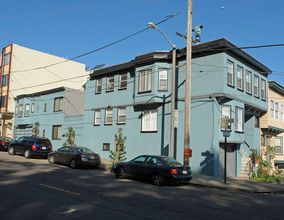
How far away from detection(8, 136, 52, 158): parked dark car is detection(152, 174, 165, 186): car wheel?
12.0 metres

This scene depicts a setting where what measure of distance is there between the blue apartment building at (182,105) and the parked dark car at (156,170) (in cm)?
Result: 298

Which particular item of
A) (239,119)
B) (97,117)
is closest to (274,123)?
(239,119)

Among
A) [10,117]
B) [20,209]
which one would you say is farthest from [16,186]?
[10,117]

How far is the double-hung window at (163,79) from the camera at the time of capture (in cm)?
2006

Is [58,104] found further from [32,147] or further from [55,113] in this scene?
[32,147]

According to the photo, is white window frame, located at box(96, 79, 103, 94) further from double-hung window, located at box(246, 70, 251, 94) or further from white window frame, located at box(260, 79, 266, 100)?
white window frame, located at box(260, 79, 266, 100)

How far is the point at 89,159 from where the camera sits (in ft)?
55.1

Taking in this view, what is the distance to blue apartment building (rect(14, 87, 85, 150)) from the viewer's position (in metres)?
27.8

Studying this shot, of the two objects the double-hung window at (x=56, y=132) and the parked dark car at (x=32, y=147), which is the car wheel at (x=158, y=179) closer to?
the parked dark car at (x=32, y=147)

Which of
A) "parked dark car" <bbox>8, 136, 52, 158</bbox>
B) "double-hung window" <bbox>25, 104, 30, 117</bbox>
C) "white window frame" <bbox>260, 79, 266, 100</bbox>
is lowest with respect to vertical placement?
"parked dark car" <bbox>8, 136, 52, 158</bbox>

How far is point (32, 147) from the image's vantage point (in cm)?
2112

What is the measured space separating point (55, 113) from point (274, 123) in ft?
71.1

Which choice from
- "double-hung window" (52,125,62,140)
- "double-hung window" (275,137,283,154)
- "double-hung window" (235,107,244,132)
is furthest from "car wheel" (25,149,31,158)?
"double-hung window" (275,137,283,154)

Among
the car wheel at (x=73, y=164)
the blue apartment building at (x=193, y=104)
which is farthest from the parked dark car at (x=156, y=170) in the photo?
the blue apartment building at (x=193, y=104)
